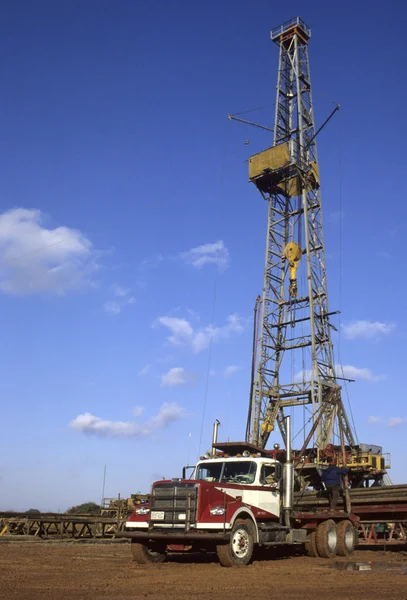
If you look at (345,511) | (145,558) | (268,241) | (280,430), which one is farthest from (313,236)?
(145,558)

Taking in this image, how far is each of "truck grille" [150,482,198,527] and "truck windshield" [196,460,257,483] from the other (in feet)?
5.87

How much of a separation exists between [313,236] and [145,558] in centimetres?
3602

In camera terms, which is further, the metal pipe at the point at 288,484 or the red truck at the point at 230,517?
the metal pipe at the point at 288,484

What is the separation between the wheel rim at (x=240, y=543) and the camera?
13.7 meters

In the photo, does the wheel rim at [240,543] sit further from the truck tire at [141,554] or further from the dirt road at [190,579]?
the truck tire at [141,554]

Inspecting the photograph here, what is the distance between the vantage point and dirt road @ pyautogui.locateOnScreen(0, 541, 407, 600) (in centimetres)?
974

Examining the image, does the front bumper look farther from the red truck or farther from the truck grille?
the truck grille

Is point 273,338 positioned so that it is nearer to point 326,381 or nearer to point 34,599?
point 326,381

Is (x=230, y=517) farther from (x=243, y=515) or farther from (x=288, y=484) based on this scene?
(x=288, y=484)

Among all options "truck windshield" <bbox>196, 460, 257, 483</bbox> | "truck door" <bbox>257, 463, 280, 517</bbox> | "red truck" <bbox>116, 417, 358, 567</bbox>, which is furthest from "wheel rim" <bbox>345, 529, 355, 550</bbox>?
"truck windshield" <bbox>196, 460, 257, 483</bbox>

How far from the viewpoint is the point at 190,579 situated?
11.5 meters

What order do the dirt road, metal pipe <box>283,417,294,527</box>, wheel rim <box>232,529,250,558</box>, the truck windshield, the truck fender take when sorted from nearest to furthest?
the dirt road → the truck fender → wheel rim <box>232,529,250,558</box> → the truck windshield → metal pipe <box>283,417,294,527</box>

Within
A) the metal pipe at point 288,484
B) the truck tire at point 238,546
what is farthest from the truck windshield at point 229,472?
the truck tire at point 238,546

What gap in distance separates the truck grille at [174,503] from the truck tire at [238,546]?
0.92 meters
